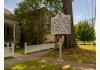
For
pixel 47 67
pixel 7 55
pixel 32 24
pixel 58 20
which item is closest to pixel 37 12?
pixel 32 24

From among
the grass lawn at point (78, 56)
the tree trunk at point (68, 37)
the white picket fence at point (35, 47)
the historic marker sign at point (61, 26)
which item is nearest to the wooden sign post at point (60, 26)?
the historic marker sign at point (61, 26)

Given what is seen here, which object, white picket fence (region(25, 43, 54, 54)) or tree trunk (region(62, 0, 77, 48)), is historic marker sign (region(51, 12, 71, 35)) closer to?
tree trunk (region(62, 0, 77, 48))

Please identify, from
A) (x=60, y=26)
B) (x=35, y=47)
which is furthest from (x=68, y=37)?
(x=60, y=26)

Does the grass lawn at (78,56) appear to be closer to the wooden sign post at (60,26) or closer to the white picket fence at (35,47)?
the white picket fence at (35,47)

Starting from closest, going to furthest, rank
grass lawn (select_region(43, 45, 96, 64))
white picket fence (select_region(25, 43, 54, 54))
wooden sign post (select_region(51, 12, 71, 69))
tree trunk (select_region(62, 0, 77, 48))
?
wooden sign post (select_region(51, 12, 71, 69)) < grass lawn (select_region(43, 45, 96, 64)) < tree trunk (select_region(62, 0, 77, 48)) < white picket fence (select_region(25, 43, 54, 54))

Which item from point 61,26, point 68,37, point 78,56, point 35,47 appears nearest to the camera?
point 61,26

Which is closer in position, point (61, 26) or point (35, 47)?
point (61, 26)

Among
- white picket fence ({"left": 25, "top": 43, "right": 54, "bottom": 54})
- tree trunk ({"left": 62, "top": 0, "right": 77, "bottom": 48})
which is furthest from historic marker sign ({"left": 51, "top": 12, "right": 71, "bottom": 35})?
white picket fence ({"left": 25, "top": 43, "right": 54, "bottom": 54})

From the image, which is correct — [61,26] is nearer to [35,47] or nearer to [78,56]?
[78,56]

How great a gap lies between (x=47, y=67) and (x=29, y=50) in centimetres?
266

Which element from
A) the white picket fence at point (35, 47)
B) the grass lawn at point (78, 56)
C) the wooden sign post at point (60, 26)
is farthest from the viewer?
the white picket fence at point (35, 47)

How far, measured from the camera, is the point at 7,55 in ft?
15.7

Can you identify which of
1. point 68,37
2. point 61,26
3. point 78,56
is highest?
point 61,26

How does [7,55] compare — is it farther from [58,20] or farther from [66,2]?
[58,20]
